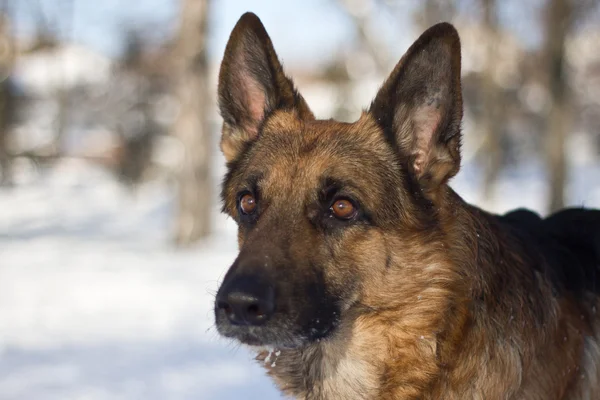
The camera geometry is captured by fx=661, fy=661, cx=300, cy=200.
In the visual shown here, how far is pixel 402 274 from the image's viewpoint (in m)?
3.21

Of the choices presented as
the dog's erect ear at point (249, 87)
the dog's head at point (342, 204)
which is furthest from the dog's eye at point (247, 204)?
the dog's erect ear at point (249, 87)

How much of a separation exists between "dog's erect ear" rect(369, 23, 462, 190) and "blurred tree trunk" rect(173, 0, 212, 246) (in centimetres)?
1131

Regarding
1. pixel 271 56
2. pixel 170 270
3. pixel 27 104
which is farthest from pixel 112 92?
pixel 271 56

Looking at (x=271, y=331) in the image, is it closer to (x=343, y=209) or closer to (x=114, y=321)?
(x=343, y=209)

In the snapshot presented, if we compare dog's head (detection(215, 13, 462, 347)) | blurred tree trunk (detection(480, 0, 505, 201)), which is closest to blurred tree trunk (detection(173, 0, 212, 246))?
blurred tree trunk (detection(480, 0, 505, 201))

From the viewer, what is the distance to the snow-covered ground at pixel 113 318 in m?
5.43

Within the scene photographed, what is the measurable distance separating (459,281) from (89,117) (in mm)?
37020

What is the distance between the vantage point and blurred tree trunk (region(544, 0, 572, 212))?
13609 millimetres

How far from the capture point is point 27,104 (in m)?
27.3

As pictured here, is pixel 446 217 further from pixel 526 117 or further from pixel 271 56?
pixel 526 117

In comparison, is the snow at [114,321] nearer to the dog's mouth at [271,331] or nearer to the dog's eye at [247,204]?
the dog's mouth at [271,331]

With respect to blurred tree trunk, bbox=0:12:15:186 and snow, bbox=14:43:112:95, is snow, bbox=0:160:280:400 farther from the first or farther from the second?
snow, bbox=14:43:112:95

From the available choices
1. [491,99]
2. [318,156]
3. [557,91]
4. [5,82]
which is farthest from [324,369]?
[5,82]

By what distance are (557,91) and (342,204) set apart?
39.3 feet
